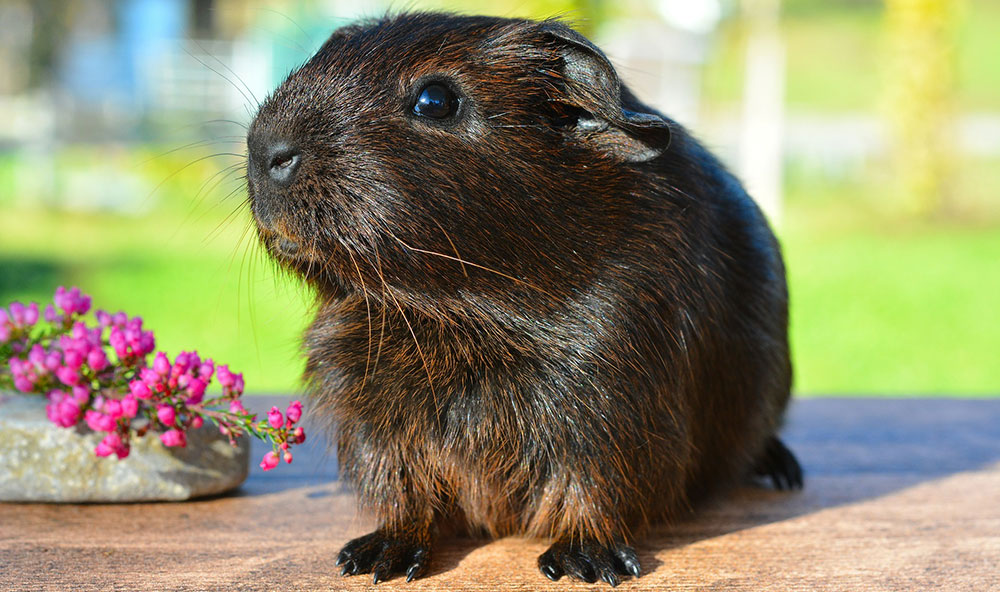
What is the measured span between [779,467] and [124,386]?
174 centimetres

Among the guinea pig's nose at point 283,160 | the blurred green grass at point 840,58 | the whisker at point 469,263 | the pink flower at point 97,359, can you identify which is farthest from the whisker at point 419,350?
the blurred green grass at point 840,58

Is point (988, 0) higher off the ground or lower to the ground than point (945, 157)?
higher

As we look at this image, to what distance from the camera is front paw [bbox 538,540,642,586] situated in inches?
75.6

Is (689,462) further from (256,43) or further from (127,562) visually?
(256,43)

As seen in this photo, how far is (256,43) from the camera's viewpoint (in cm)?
1470

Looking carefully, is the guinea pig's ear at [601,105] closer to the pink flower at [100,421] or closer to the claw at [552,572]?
the claw at [552,572]

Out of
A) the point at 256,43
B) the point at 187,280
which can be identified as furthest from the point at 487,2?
the point at 187,280

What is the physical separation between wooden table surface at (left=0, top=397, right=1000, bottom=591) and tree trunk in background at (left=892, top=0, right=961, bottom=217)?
1151 centimetres

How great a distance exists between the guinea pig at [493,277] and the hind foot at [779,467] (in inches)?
26.5

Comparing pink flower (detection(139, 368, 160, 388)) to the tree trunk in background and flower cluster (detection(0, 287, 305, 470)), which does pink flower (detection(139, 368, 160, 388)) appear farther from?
the tree trunk in background

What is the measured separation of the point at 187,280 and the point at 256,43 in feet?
19.5

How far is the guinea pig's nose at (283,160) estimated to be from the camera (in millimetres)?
1793

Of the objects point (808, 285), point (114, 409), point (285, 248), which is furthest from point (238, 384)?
point (808, 285)

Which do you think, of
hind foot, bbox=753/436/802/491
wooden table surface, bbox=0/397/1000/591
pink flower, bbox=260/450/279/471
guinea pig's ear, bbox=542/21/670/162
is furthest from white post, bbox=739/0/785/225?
pink flower, bbox=260/450/279/471
